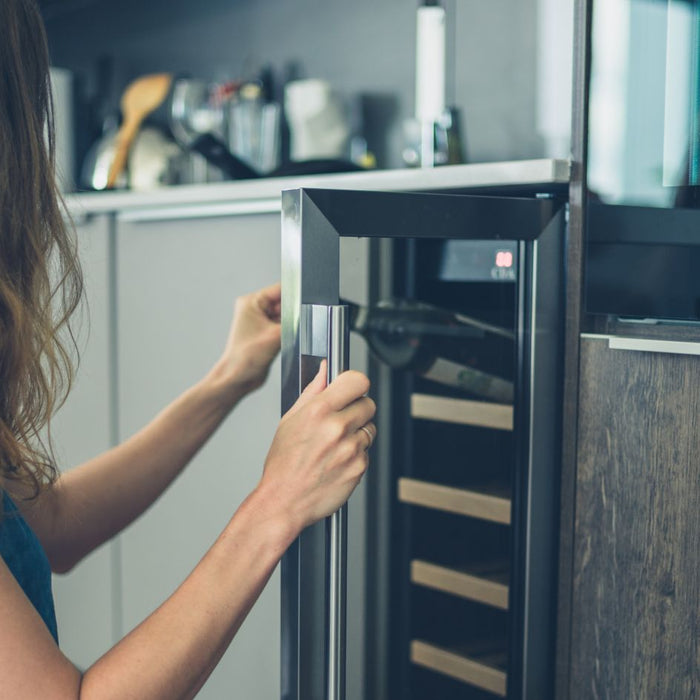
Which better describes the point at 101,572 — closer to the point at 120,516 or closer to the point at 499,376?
the point at 120,516

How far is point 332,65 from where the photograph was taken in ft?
6.27

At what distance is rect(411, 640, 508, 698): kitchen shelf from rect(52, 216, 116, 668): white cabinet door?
76cm

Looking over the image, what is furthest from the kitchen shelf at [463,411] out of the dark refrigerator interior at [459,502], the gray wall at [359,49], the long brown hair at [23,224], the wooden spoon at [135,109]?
the wooden spoon at [135,109]

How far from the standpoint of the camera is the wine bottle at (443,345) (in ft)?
3.36

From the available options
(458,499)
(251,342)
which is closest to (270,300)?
(251,342)

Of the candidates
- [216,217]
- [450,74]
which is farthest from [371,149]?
[216,217]

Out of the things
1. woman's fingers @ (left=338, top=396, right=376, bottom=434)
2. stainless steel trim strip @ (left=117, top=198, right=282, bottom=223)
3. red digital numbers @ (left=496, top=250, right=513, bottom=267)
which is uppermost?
stainless steel trim strip @ (left=117, top=198, right=282, bottom=223)

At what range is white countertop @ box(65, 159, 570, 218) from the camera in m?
0.96

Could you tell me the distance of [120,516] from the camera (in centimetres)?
111

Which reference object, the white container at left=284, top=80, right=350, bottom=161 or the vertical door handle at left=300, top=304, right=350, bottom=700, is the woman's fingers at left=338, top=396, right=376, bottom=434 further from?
the white container at left=284, top=80, right=350, bottom=161

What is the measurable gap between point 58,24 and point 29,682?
2397mm

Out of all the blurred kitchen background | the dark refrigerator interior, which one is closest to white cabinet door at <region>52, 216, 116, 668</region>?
the blurred kitchen background

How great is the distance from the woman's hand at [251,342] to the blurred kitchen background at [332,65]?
375 mm

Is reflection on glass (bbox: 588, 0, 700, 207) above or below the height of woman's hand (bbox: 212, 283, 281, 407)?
above
